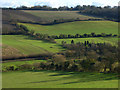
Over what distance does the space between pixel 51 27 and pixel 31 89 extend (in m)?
83.1

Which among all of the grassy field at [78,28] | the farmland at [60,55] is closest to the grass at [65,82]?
the farmland at [60,55]

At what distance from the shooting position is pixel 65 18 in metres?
123

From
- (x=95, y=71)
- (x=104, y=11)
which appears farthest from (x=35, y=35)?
(x=104, y=11)

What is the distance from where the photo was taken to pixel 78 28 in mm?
106062

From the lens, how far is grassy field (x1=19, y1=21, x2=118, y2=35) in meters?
99.4

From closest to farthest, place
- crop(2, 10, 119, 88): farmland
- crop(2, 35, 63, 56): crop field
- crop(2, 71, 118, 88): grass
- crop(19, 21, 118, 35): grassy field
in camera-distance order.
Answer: crop(2, 71, 118, 88): grass → crop(2, 10, 119, 88): farmland → crop(2, 35, 63, 56): crop field → crop(19, 21, 118, 35): grassy field

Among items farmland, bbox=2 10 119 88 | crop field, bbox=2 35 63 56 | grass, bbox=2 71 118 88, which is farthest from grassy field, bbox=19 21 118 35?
grass, bbox=2 71 118 88

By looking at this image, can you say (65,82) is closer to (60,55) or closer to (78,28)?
(60,55)

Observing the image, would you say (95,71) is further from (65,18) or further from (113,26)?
(65,18)

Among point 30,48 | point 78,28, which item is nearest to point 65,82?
point 30,48

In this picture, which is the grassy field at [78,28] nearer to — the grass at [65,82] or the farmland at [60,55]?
the farmland at [60,55]

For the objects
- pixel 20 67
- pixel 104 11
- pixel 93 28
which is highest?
pixel 104 11

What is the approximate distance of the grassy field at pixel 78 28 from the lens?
99450 millimetres

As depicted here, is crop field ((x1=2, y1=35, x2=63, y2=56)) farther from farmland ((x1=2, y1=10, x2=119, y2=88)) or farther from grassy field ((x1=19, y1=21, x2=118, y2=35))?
grassy field ((x1=19, y1=21, x2=118, y2=35))
